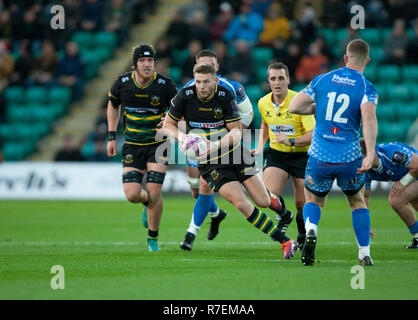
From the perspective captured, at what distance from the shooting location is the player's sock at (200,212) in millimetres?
9867

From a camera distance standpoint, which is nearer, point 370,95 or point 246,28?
point 370,95

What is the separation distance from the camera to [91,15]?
24.1 metres

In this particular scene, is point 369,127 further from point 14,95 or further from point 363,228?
point 14,95

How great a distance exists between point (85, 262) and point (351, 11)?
15.0m

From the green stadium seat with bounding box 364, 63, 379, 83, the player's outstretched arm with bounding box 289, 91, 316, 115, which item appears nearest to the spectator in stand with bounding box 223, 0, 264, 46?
the green stadium seat with bounding box 364, 63, 379, 83

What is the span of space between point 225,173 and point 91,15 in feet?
54.7

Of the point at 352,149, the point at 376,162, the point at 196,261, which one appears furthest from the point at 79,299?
the point at 376,162

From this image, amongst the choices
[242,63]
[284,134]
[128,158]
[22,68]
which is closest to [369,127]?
[284,134]

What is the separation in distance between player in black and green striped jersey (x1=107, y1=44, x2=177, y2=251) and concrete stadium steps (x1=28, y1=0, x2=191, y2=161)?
12625 mm

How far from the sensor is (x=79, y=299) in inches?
236

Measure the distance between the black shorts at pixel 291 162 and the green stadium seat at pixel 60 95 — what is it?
14.1 metres

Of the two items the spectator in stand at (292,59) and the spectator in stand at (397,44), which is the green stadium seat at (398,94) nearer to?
the spectator in stand at (397,44)

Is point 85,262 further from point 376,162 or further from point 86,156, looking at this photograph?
point 86,156

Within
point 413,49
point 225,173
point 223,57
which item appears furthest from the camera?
point 223,57
